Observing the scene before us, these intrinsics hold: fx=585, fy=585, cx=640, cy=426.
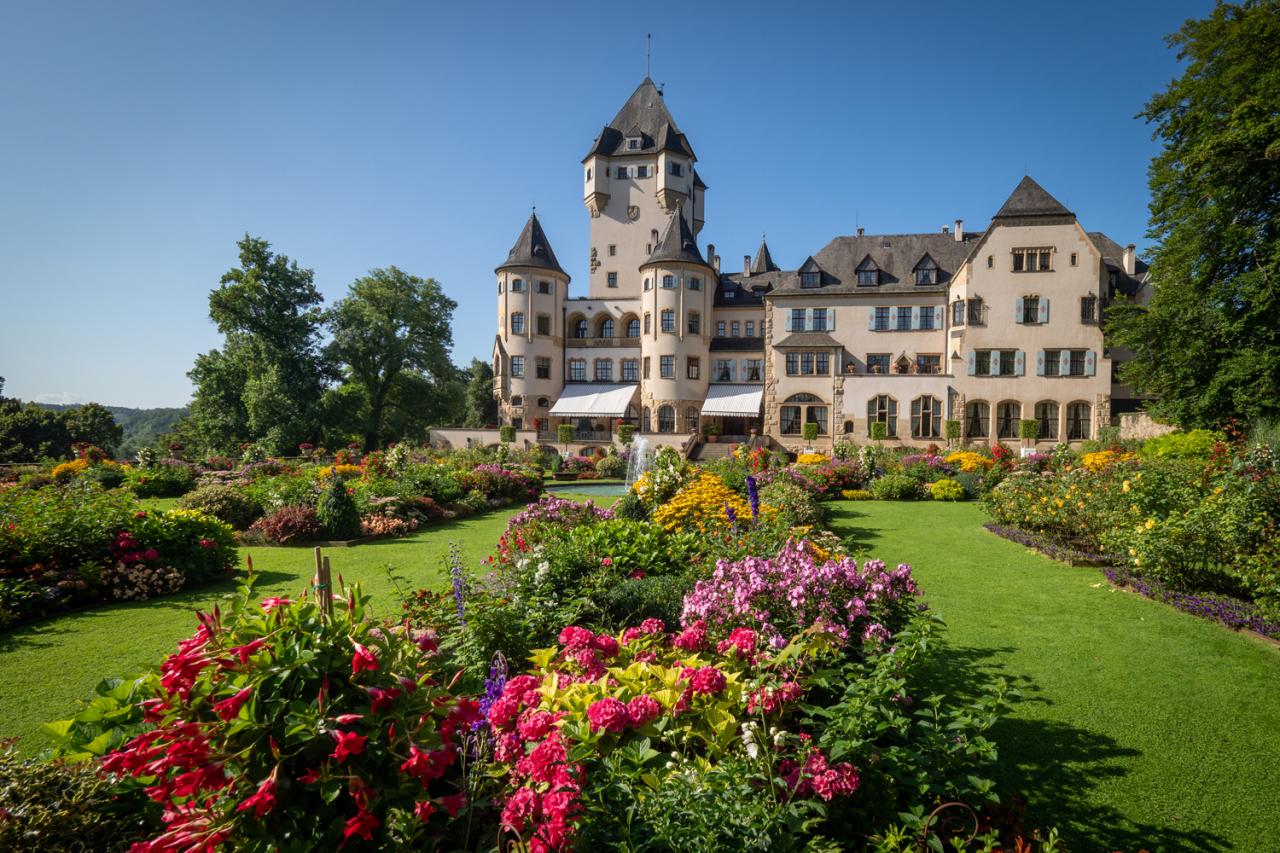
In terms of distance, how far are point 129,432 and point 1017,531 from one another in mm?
180397

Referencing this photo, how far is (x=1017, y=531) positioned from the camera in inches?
451

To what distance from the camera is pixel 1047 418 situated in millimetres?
31094

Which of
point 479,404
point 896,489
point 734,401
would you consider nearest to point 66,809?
point 896,489

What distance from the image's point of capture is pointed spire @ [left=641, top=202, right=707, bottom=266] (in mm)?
36219

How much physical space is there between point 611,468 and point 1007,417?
70.5 feet

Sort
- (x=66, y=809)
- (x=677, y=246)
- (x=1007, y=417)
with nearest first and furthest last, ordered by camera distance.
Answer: (x=66, y=809) < (x=1007, y=417) < (x=677, y=246)

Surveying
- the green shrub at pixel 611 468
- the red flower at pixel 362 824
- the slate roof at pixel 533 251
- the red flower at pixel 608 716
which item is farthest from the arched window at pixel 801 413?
the red flower at pixel 362 824

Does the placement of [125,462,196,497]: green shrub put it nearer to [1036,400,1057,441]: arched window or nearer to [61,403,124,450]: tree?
[61,403,124,450]: tree

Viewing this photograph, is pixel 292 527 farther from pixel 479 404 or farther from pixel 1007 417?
pixel 479 404

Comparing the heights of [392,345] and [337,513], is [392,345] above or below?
above

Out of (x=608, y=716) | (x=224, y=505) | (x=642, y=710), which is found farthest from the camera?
(x=224, y=505)

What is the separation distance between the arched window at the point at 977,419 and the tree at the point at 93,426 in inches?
2319

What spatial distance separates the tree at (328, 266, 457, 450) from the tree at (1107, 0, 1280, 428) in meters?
39.7

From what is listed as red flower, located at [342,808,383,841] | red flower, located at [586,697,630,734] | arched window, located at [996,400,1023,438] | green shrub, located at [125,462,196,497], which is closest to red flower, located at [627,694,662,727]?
red flower, located at [586,697,630,734]
